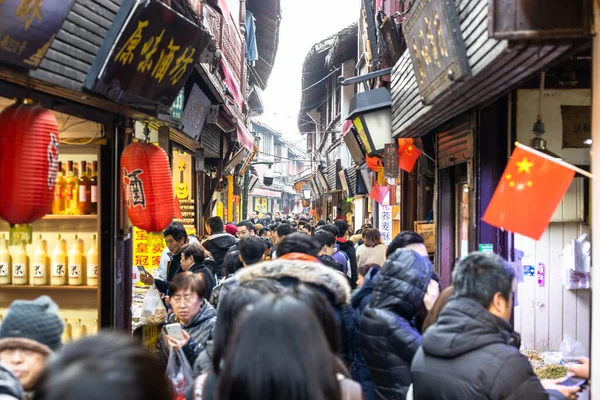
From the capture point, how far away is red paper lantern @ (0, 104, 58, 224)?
4.83 m

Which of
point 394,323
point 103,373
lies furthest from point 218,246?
point 103,373

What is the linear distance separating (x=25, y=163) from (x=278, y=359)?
3.50 m

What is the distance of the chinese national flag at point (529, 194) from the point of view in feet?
13.6

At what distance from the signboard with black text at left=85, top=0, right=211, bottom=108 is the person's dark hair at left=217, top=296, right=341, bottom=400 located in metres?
4.31

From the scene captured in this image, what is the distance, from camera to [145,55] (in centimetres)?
641

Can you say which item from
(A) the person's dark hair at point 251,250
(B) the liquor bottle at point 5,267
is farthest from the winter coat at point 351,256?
(B) the liquor bottle at point 5,267

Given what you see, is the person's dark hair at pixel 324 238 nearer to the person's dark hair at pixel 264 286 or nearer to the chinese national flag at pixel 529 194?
the chinese national flag at pixel 529 194

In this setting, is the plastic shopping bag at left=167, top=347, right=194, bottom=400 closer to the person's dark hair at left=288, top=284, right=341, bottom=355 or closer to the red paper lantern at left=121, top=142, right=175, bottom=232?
the person's dark hair at left=288, top=284, right=341, bottom=355

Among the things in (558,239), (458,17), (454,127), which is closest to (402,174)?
(454,127)

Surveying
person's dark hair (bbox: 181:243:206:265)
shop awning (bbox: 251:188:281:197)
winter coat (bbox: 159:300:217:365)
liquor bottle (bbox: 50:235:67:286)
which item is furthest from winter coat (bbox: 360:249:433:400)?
shop awning (bbox: 251:188:281:197)

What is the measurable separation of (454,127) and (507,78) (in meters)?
3.21

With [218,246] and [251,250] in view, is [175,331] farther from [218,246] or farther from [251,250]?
[218,246]

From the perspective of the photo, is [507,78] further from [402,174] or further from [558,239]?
[402,174]

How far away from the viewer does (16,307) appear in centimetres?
351
